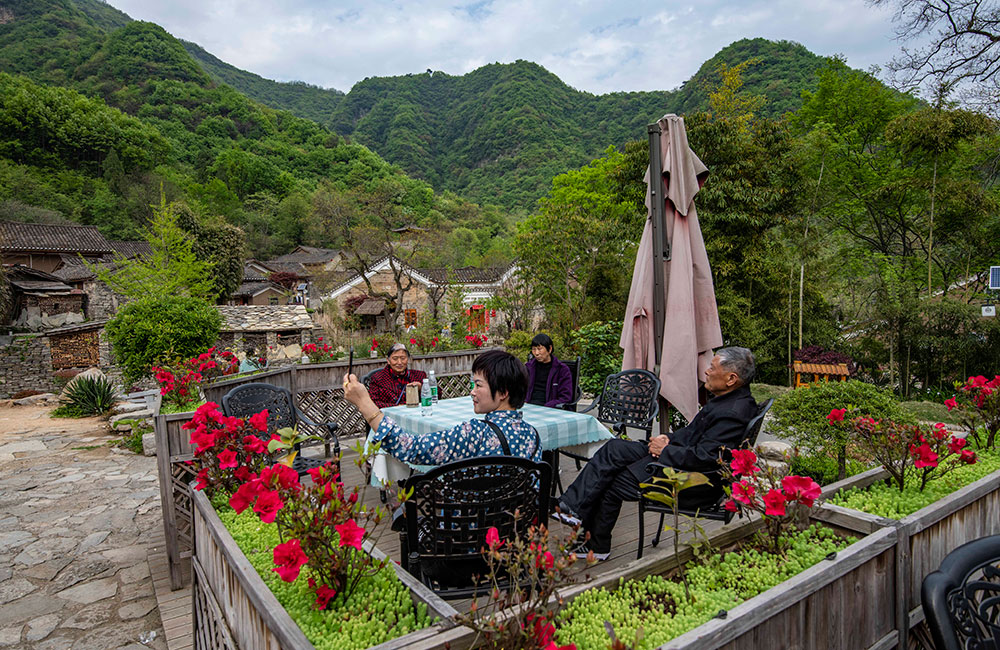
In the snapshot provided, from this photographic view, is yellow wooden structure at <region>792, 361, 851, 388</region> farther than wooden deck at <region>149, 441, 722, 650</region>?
Yes

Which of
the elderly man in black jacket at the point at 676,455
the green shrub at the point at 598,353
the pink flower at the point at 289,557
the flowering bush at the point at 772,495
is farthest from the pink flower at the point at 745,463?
the green shrub at the point at 598,353

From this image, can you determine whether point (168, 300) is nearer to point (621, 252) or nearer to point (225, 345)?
point (621, 252)

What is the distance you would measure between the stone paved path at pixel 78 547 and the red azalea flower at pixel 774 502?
342 centimetres

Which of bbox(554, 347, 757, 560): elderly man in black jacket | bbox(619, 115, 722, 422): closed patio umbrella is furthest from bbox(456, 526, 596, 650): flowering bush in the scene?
bbox(619, 115, 722, 422): closed patio umbrella

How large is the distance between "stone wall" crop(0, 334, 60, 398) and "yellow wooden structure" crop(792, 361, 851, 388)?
68.1ft

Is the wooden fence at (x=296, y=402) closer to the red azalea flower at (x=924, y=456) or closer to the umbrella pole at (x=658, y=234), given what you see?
the umbrella pole at (x=658, y=234)

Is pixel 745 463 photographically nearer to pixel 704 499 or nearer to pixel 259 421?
pixel 704 499

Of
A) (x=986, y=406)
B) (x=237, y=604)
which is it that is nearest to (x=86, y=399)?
(x=237, y=604)

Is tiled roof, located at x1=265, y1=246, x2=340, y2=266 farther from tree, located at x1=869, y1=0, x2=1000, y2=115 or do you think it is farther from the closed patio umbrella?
the closed patio umbrella

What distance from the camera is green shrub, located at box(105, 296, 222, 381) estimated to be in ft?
27.7

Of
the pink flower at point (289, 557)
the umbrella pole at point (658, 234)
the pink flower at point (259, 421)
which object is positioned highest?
the umbrella pole at point (658, 234)

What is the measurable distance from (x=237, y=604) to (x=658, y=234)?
3.27 meters

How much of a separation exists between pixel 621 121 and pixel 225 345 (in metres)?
33.1

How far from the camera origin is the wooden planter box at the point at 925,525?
1.96m
